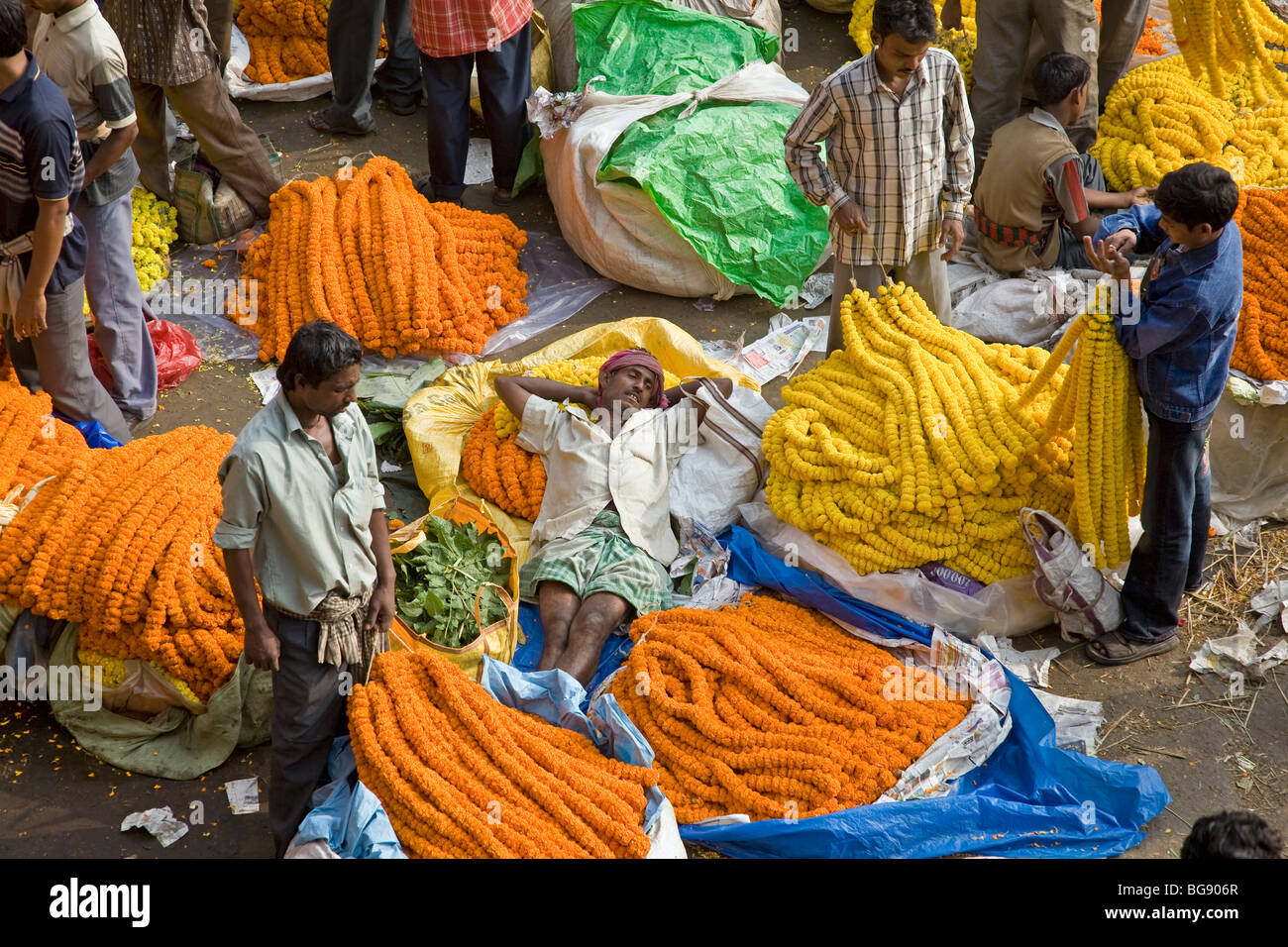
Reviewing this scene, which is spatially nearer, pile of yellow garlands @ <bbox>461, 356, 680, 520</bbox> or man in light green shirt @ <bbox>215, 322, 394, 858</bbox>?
man in light green shirt @ <bbox>215, 322, 394, 858</bbox>

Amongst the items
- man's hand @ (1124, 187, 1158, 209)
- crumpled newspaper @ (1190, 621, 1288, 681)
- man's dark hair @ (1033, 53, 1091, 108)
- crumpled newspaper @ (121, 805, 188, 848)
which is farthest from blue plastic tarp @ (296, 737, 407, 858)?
man's hand @ (1124, 187, 1158, 209)

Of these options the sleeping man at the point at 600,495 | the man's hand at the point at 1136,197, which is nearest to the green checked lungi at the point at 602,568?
the sleeping man at the point at 600,495

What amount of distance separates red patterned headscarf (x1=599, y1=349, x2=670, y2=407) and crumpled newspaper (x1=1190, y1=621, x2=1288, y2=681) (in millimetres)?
2142

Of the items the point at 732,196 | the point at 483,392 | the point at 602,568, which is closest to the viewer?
the point at 602,568

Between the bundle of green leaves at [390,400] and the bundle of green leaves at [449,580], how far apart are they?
0.88 metres

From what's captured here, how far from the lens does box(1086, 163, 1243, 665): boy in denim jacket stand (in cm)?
399

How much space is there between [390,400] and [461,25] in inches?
79.1

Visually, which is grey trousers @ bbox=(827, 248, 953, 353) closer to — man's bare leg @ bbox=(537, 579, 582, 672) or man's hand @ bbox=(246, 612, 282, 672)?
man's bare leg @ bbox=(537, 579, 582, 672)

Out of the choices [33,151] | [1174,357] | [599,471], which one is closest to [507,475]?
[599,471]

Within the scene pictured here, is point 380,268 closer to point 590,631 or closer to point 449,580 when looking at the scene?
point 449,580

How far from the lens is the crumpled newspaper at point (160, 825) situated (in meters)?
4.00

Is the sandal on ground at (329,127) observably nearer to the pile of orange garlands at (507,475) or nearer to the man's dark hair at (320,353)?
the pile of orange garlands at (507,475)

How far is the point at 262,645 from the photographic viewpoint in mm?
3461

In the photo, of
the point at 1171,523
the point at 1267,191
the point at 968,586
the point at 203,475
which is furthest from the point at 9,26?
the point at 1267,191
